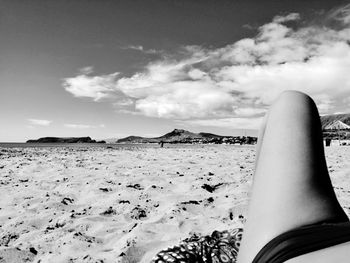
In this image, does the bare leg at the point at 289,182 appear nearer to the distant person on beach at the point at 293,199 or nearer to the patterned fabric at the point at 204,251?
the distant person on beach at the point at 293,199

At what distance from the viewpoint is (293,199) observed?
1149 mm

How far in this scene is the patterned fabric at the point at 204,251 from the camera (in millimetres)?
1662

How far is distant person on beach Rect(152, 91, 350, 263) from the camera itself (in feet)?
2.76

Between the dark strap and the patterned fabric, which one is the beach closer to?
the patterned fabric

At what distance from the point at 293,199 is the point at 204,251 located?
2.69 feet

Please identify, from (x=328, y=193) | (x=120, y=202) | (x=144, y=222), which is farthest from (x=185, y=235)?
(x=328, y=193)

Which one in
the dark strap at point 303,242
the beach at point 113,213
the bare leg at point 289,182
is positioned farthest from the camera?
the beach at point 113,213

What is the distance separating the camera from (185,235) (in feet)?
8.28

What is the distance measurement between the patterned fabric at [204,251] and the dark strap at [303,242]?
2.62ft

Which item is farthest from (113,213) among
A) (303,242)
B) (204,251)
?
(303,242)

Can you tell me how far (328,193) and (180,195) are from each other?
2.78 m

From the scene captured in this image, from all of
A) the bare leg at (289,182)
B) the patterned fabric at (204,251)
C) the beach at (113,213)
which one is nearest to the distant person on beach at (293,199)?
the bare leg at (289,182)

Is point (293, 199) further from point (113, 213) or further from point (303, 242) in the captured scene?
point (113, 213)

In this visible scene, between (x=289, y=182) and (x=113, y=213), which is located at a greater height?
(x=289, y=182)
